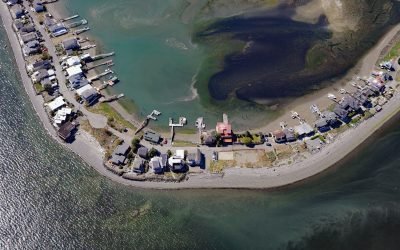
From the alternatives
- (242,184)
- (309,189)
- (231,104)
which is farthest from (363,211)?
(231,104)

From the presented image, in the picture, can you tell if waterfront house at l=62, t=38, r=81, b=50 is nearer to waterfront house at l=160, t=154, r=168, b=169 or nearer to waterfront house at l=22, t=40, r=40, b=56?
waterfront house at l=22, t=40, r=40, b=56

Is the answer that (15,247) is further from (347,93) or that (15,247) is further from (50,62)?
(347,93)

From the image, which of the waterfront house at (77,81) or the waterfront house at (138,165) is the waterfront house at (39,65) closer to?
the waterfront house at (77,81)

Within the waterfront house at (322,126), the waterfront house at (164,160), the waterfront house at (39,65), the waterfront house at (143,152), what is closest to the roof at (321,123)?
the waterfront house at (322,126)

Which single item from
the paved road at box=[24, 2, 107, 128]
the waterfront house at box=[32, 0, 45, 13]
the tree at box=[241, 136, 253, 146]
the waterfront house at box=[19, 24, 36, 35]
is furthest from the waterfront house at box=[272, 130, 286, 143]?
the waterfront house at box=[32, 0, 45, 13]

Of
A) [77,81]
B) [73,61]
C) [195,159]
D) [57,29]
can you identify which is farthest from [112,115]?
[57,29]

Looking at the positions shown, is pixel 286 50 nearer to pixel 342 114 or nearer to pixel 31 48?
pixel 342 114
